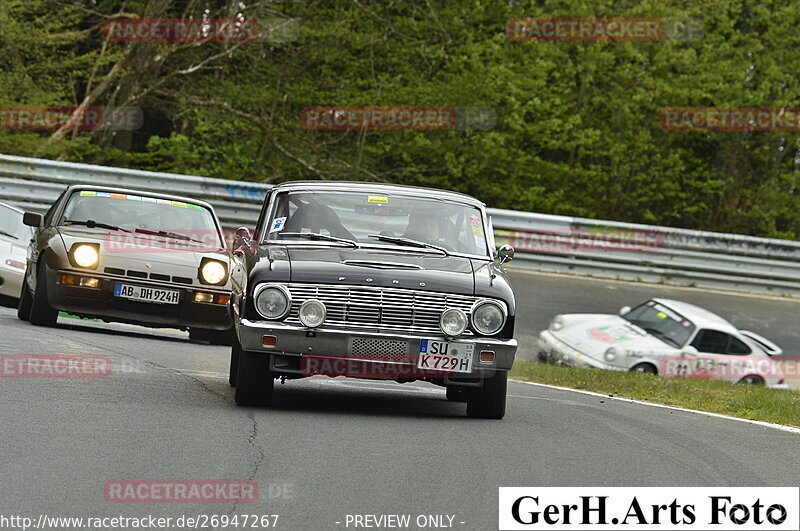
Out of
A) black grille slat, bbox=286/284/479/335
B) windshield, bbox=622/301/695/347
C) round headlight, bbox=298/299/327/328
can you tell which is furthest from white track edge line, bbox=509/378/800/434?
windshield, bbox=622/301/695/347

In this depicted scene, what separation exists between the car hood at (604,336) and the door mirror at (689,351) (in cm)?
27

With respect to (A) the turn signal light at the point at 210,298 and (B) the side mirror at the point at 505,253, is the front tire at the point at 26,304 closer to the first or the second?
(A) the turn signal light at the point at 210,298

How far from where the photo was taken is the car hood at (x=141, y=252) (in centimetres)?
1218

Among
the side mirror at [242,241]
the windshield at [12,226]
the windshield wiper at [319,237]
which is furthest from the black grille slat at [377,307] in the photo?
the windshield at [12,226]

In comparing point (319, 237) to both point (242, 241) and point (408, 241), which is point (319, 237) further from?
point (242, 241)

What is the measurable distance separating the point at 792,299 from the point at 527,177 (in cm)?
663

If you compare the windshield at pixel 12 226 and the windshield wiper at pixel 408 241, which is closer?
the windshield wiper at pixel 408 241

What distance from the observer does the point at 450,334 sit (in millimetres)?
8219

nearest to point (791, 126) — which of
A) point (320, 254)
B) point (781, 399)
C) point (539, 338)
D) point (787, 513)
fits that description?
point (539, 338)

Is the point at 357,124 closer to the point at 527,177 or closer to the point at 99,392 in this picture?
the point at 527,177

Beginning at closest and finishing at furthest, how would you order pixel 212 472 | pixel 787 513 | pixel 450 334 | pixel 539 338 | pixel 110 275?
pixel 787 513 < pixel 212 472 < pixel 450 334 < pixel 110 275 < pixel 539 338

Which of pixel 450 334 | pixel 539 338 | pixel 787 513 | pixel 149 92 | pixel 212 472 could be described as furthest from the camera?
pixel 149 92

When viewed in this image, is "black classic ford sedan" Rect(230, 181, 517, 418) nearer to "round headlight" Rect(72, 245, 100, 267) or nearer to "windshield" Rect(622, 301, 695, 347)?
"round headlight" Rect(72, 245, 100, 267)

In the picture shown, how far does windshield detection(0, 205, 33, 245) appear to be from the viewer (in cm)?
1628
